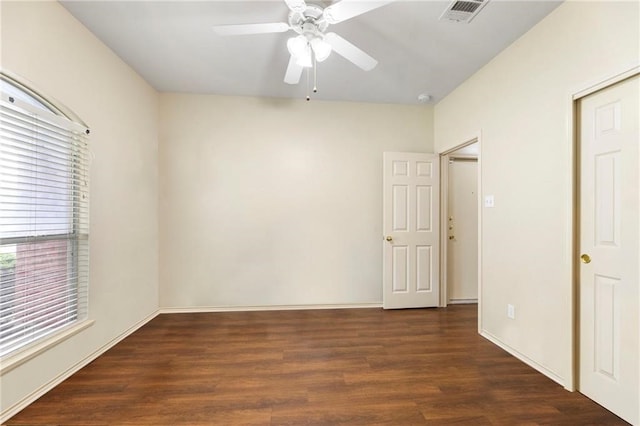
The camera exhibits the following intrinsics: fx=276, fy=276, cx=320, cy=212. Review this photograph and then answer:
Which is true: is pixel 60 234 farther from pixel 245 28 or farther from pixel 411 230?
pixel 411 230

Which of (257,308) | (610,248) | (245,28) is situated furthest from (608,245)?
(257,308)

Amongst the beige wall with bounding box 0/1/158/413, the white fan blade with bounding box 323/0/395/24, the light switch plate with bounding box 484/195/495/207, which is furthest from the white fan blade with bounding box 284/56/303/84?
the light switch plate with bounding box 484/195/495/207

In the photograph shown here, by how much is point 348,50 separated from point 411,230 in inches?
94.9

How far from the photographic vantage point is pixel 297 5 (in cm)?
173

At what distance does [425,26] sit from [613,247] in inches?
79.9

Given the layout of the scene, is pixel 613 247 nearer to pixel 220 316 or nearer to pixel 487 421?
pixel 487 421

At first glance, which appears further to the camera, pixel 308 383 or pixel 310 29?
pixel 308 383

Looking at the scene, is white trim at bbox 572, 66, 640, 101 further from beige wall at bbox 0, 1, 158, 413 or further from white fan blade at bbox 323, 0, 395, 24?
beige wall at bbox 0, 1, 158, 413

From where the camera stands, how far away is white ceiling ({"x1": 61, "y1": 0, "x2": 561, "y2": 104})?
204cm

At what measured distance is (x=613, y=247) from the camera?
67.7 inches

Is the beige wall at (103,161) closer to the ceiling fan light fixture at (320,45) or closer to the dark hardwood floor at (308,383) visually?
the dark hardwood floor at (308,383)

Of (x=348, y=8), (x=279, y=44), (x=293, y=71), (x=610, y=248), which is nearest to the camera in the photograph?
(x=348, y=8)

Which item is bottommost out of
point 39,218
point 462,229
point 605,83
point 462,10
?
point 462,229

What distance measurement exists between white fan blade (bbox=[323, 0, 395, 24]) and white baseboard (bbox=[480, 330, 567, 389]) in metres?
2.79
